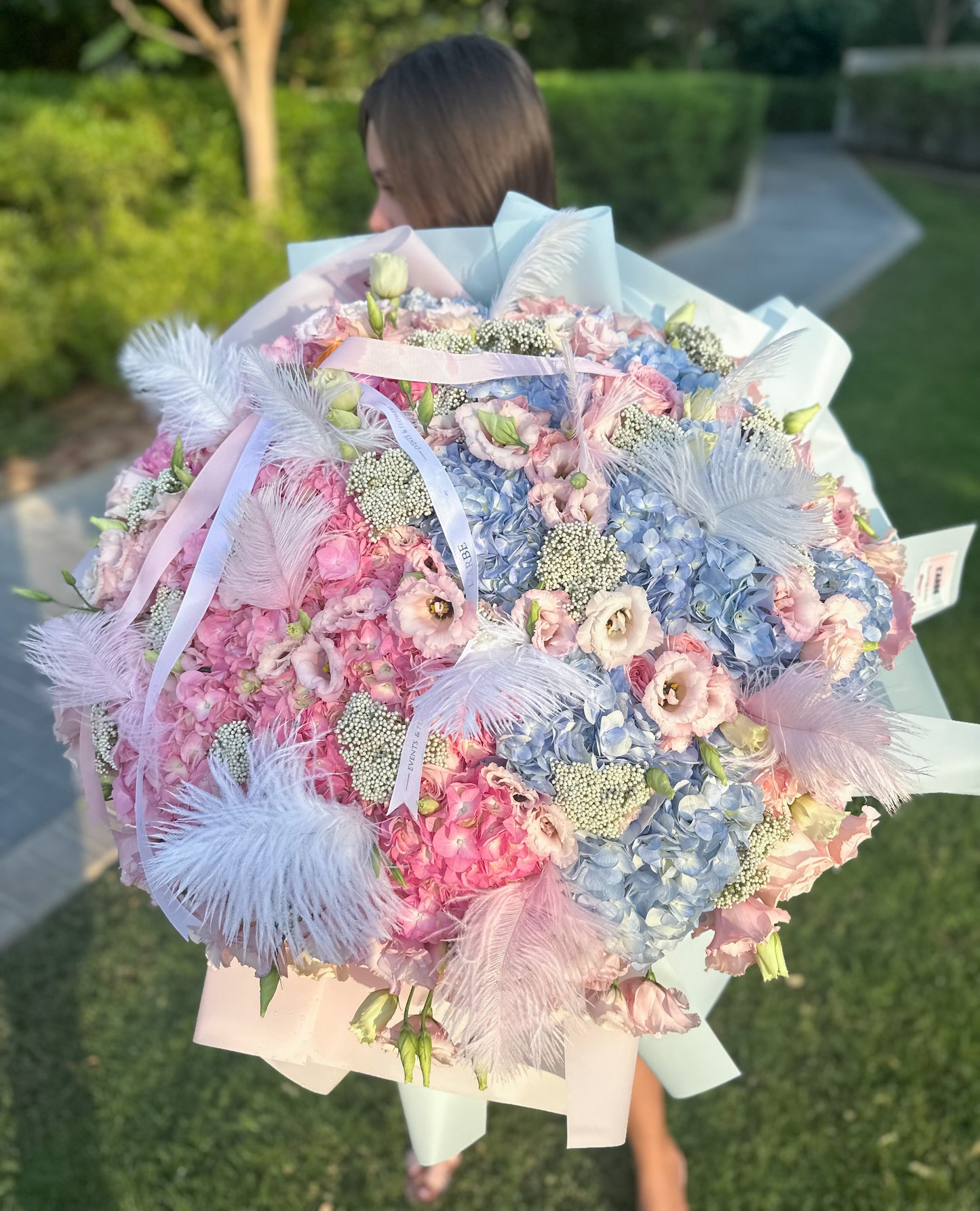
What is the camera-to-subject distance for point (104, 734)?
4.64ft

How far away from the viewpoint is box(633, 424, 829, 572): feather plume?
3.79 feet

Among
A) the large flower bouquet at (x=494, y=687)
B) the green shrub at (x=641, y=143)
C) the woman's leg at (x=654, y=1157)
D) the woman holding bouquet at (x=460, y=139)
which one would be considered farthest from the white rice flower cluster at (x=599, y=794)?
the green shrub at (x=641, y=143)

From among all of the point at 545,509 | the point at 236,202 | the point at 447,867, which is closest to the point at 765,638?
the point at 545,509

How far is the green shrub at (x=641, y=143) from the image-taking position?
37.4 ft

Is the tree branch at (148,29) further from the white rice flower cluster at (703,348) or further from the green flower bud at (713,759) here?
the green flower bud at (713,759)

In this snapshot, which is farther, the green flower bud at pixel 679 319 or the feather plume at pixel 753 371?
the green flower bud at pixel 679 319

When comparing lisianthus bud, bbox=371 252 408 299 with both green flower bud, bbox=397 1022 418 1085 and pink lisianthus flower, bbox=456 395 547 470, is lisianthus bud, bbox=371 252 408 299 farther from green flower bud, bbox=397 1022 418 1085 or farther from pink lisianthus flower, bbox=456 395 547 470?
green flower bud, bbox=397 1022 418 1085

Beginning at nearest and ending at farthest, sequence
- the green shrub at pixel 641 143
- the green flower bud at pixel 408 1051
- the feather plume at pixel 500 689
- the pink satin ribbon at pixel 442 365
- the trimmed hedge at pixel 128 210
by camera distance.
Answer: the feather plume at pixel 500 689, the green flower bud at pixel 408 1051, the pink satin ribbon at pixel 442 365, the trimmed hedge at pixel 128 210, the green shrub at pixel 641 143

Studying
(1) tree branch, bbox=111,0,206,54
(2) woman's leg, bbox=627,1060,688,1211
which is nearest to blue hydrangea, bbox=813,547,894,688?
(2) woman's leg, bbox=627,1060,688,1211

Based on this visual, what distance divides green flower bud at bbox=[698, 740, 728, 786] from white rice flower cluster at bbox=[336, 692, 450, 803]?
326 millimetres

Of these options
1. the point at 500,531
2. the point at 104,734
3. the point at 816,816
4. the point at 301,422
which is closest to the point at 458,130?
the point at 301,422

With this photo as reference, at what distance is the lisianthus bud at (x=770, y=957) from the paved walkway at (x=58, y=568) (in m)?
2.63

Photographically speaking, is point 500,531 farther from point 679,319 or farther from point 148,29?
point 148,29

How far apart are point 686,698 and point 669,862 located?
0.69ft
